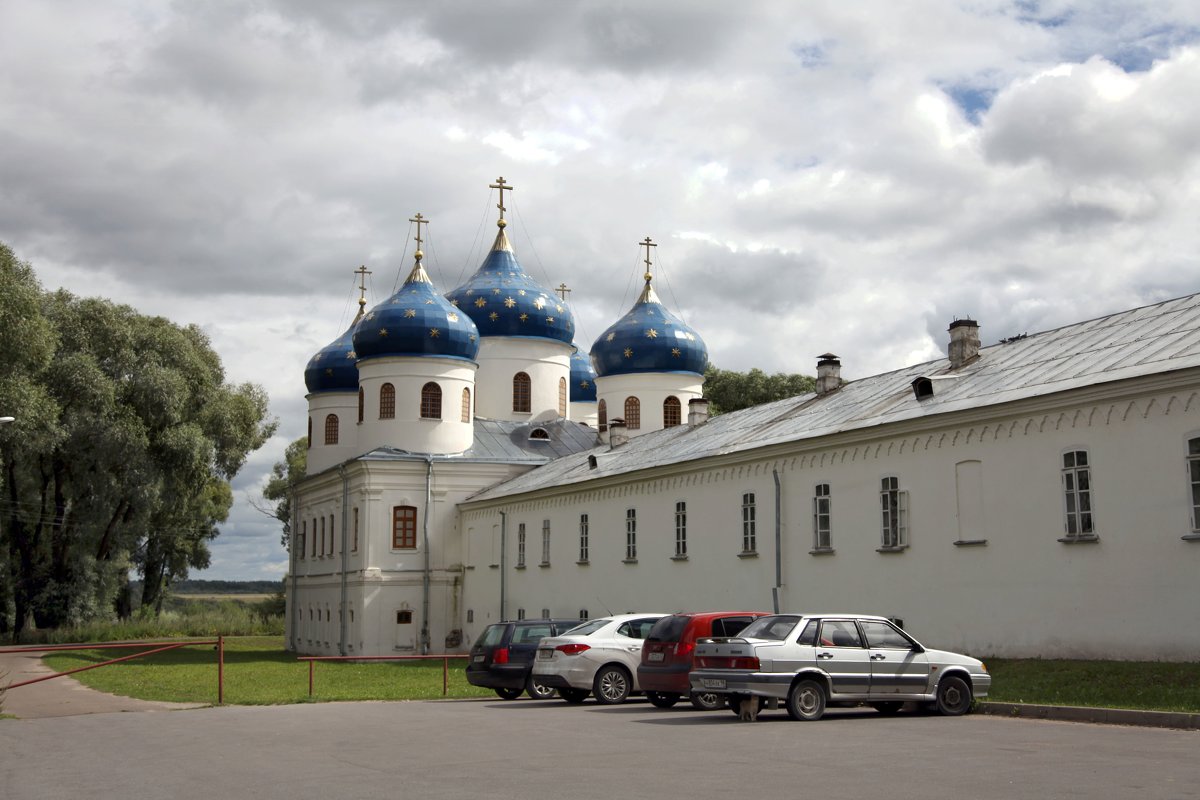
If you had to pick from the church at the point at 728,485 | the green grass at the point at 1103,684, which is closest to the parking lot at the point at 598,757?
the green grass at the point at 1103,684

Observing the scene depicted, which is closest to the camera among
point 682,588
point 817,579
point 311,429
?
point 817,579

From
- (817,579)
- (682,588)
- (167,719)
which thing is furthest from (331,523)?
(167,719)

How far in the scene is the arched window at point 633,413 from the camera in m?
50.8

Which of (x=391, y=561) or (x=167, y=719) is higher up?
(x=391, y=561)

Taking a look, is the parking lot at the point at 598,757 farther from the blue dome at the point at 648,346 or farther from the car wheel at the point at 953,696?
the blue dome at the point at 648,346

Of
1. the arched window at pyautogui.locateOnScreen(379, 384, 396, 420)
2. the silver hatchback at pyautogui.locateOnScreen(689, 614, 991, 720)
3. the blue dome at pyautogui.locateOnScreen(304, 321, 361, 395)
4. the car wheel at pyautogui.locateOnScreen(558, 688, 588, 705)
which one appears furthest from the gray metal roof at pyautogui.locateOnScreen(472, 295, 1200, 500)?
the blue dome at pyautogui.locateOnScreen(304, 321, 361, 395)

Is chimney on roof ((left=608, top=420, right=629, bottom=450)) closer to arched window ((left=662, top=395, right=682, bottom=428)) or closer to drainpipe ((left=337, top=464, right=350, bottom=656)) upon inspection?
arched window ((left=662, top=395, right=682, bottom=428))

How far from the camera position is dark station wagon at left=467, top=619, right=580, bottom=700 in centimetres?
2064

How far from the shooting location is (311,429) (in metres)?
55.0

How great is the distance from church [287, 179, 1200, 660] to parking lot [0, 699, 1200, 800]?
16.1ft

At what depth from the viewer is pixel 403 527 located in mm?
44906

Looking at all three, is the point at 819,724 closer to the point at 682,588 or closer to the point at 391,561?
the point at 682,588

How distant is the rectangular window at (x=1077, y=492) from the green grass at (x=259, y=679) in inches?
398

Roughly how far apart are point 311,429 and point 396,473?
11.7m
